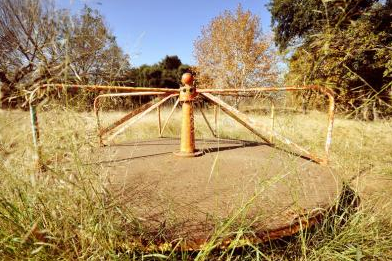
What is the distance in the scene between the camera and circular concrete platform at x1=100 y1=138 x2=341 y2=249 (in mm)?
1513

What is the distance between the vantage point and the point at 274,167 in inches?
103

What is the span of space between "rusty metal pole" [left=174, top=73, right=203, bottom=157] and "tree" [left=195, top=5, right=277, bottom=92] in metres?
19.5


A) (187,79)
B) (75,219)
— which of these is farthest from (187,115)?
(75,219)

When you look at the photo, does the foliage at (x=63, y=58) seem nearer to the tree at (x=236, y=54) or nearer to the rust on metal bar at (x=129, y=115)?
the rust on metal bar at (x=129, y=115)

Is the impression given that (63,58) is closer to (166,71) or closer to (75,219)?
(75,219)

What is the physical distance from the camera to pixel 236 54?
912 inches

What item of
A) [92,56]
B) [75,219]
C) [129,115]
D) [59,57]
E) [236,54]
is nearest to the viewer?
[75,219]

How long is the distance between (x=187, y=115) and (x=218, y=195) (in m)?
→ 1.04

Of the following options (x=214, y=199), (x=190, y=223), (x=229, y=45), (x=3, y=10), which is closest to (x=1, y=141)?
(x=190, y=223)

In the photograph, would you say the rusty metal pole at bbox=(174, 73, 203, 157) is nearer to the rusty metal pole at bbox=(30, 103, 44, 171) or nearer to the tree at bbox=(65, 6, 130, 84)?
the tree at bbox=(65, 6, 130, 84)

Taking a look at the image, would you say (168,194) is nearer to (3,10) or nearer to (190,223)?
(190,223)

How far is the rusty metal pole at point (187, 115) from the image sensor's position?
2691 mm

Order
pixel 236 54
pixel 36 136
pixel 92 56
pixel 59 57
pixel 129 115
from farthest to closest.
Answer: pixel 236 54
pixel 129 115
pixel 92 56
pixel 36 136
pixel 59 57

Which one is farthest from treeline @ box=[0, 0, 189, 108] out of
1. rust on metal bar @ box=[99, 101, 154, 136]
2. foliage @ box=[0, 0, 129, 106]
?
rust on metal bar @ box=[99, 101, 154, 136]
